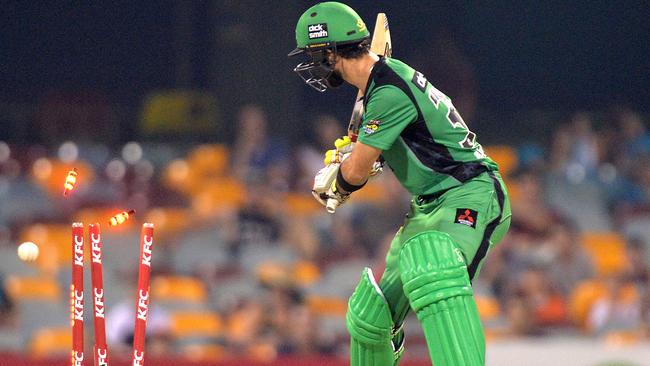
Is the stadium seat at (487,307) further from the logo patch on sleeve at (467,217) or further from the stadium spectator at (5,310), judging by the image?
the logo patch on sleeve at (467,217)

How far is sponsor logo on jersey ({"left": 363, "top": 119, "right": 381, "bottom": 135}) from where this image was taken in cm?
398

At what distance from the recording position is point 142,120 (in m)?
9.56

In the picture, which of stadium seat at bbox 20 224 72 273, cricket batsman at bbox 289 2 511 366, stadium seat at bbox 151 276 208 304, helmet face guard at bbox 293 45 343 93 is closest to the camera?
cricket batsman at bbox 289 2 511 366

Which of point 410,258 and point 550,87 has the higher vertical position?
point 550,87

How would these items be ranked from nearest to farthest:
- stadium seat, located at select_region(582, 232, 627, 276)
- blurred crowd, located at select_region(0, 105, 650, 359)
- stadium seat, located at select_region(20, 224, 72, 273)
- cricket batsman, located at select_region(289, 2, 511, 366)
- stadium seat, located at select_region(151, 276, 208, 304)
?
1. cricket batsman, located at select_region(289, 2, 511, 366)
2. blurred crowd, located at select_region(0, 105, 650, 359)
3. stadium seat, located at select_region(151, 276, 208, 304)
4. stadium seat, located at select_region(20, 224, 72, 273)
5. stadium seat, located at select_region(582, 232, 627, 276)

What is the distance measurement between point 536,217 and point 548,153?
1146mm

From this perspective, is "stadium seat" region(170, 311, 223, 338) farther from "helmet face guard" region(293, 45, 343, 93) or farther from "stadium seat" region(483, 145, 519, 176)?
"helmet face guard" region(293, 45, 343, 93)

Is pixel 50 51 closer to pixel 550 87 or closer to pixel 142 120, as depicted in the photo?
pixel 142 120

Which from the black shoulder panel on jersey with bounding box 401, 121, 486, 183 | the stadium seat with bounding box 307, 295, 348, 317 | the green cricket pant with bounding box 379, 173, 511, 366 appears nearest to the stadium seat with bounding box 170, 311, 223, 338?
the stadium seat with bounding box 307, 295, 348, 317

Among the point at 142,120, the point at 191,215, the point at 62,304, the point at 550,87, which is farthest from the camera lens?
the point at 550,87

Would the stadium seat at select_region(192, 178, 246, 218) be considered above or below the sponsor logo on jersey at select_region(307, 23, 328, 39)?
above

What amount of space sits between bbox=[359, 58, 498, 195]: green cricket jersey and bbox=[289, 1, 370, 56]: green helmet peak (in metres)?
0.16

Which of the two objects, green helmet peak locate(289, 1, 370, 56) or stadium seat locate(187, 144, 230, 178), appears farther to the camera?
stadium seat locate(187, 144, 230, 178)

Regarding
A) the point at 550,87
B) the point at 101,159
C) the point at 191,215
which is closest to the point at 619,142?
the point at 550,87
